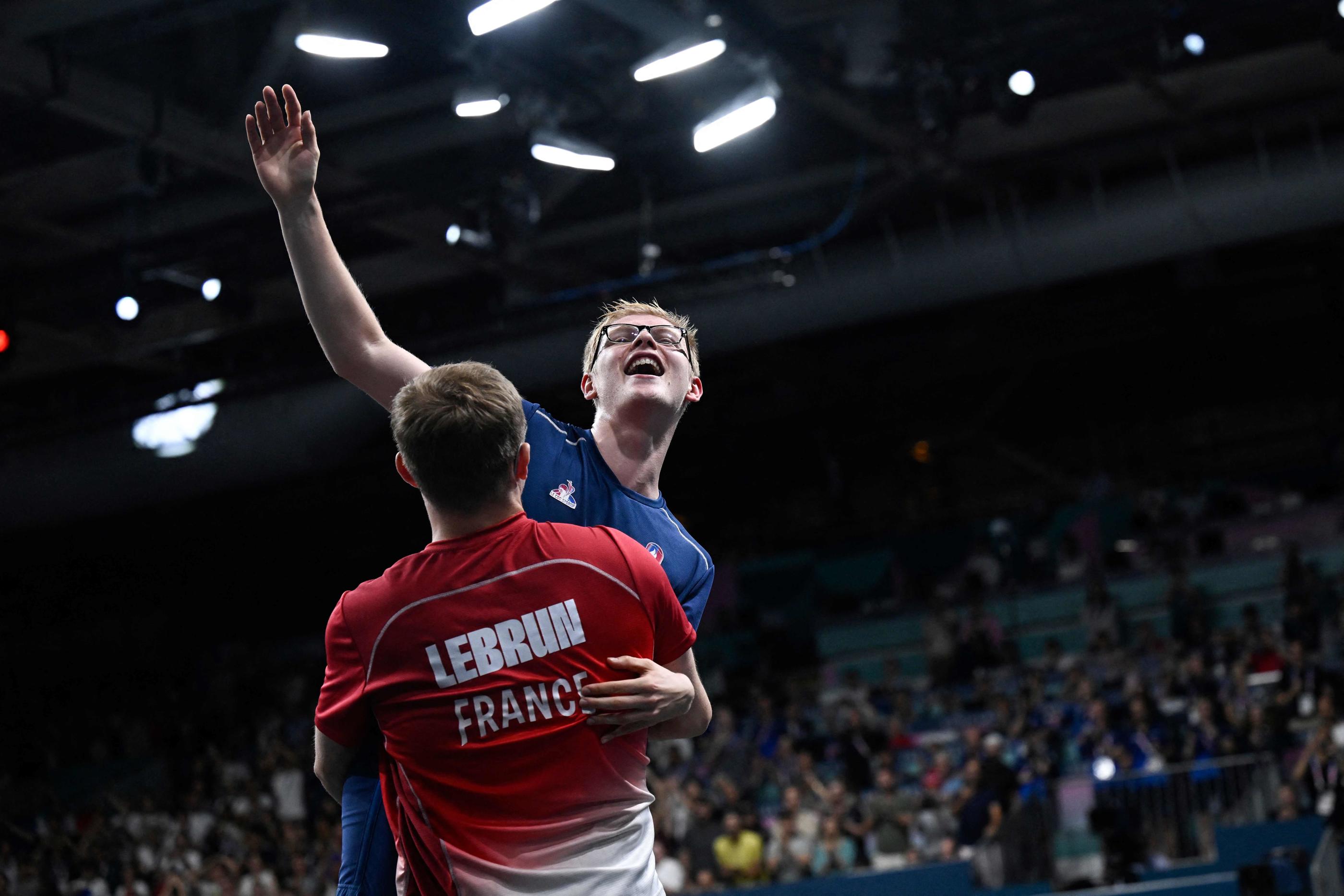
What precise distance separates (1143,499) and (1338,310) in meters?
4.38

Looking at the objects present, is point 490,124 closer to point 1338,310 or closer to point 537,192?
point 537,192

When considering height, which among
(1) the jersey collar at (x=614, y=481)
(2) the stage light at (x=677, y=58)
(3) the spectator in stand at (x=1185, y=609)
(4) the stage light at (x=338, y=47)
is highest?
(2) the stage light at (x=677, y=58)

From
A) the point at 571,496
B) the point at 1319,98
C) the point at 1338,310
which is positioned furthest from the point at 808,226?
the point at 571,496

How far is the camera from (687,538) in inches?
129

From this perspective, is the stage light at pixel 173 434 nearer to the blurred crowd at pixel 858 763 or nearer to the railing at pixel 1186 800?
Result: the blurred crowd at pixel 858 763

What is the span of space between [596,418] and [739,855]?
11317 millimetres

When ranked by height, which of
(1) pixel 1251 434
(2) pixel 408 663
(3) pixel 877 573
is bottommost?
(2) pixel 408 663

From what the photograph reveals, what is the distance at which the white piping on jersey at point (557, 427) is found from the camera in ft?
10.6

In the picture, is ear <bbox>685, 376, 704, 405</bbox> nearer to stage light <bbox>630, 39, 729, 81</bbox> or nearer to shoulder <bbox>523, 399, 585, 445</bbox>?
shoulder <bbox>523, 399, 585, 445</bbox>

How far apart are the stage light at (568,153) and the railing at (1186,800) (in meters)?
7.66

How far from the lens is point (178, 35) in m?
11.5

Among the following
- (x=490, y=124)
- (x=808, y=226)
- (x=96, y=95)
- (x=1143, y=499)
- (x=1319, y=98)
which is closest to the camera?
(x=96, y=95)

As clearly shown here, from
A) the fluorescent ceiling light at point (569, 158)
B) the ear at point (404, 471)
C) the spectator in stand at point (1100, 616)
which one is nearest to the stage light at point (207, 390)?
the fluorescent ceiling light at point (569, 158)

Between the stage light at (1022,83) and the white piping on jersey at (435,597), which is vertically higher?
the stage light at (1022,83)
